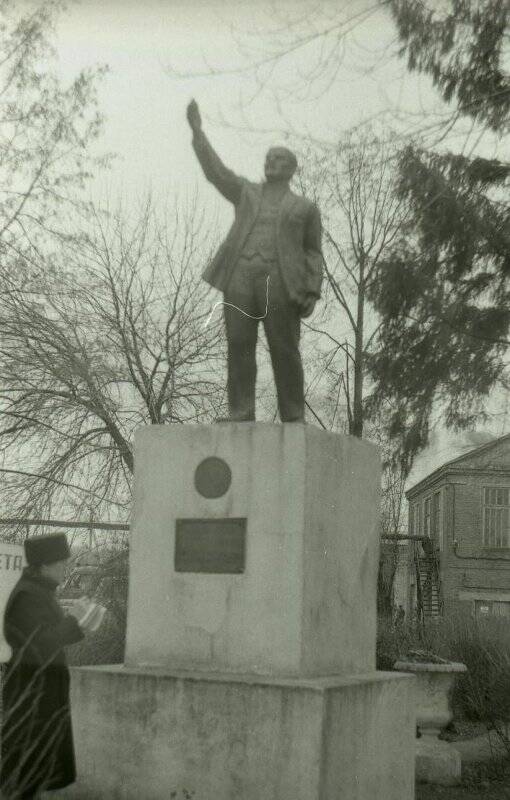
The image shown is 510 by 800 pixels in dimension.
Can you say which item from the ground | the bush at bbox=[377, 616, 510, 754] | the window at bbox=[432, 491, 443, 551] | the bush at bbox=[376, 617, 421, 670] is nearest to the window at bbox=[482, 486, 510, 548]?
the window at bbox=[432, 491, 443, 551]

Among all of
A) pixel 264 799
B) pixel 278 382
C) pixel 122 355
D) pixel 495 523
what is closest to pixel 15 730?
pixel 264 799

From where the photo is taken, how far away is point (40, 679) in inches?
196

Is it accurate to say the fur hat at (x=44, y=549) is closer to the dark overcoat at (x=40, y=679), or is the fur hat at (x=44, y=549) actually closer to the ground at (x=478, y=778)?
the dark overcoat at (x=40, y=679)

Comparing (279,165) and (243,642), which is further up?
(279,165)

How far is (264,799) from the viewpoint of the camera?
5.05 m

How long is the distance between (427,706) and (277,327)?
480 cm

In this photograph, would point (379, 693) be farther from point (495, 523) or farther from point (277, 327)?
point (495, 523)

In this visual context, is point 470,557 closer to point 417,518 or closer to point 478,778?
point 417,518

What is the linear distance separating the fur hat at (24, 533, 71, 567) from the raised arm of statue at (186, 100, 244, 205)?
229cm

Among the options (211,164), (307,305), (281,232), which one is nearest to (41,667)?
(307,305)

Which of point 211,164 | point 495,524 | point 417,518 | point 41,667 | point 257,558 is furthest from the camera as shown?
point 417,518

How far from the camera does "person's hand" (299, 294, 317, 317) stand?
19.5ft

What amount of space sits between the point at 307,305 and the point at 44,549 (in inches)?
78.4

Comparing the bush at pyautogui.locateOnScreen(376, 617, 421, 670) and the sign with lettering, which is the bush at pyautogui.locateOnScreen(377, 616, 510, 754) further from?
the sign with lettering
